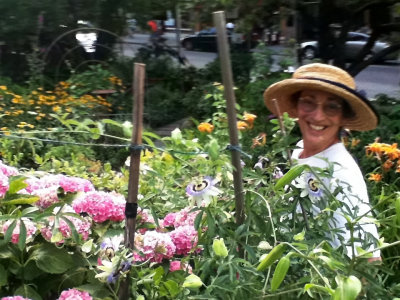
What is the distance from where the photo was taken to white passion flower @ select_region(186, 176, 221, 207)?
1.54 meters

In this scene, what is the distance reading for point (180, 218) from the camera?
177cm

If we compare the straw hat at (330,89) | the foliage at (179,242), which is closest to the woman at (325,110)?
the straw hat at (330,89)

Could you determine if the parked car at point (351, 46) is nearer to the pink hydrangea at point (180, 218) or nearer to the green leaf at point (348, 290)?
the pink hydrangea at point (180, 218)

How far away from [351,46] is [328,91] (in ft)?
22.0

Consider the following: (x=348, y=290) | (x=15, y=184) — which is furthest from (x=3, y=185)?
(x=348, y=290)

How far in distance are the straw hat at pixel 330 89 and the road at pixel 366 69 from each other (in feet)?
20.7

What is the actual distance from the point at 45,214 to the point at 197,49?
9297 mm

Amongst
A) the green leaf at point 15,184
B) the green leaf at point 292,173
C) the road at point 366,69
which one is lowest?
the road at point 366,69

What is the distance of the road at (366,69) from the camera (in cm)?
909

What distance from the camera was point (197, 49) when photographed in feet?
34.6

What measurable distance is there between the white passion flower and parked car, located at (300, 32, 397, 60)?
7023mm

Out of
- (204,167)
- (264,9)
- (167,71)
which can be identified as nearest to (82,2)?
(167,71)

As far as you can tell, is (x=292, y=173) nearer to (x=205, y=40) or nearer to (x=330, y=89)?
(x=330, y=89)

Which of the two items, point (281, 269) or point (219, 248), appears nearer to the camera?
point (281, 269)
